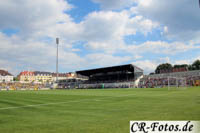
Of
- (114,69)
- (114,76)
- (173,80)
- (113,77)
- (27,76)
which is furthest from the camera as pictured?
(27,76)

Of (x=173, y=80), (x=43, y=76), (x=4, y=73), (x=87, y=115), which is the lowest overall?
(x=87, y=115)

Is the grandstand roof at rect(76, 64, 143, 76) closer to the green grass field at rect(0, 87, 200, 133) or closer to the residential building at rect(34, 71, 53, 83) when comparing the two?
the green grass field at rect(0, 87, 200, 133)

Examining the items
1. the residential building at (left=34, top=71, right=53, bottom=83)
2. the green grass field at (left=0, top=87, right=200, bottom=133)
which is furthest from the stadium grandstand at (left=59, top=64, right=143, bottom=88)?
the residential building at (left=34, top=71, right=53, bottom=83)

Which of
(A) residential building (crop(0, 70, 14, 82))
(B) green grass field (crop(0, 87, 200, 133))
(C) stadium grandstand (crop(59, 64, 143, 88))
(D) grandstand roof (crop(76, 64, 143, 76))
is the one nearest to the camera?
(B) green grass field (crop(0, 87, 200, 133))

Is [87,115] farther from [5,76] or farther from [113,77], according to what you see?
[5,76]

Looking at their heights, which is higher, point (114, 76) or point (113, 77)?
point (114, 76)

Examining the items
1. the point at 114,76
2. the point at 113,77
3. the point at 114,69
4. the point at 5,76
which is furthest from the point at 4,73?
the point at 114,69

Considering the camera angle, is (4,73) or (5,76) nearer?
(5,76)

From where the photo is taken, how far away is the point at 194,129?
4.22 metres

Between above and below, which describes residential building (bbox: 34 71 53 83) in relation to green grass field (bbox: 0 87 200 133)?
above

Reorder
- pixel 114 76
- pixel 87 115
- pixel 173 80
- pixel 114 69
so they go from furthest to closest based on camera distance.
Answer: pixel 114 76 < pixel 114 69 < pixel 173 80 < pixel 87 115

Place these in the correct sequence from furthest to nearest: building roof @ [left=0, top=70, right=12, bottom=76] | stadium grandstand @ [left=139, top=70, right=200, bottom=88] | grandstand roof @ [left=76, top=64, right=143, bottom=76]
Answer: building roof @ [left=0, top=70, right=12, bottom=76] → grandstand roof @ [left=76, top=64, right=143, bottom=76] → stadium grandstand @ [left=139, top=70, right=200, bottom=88]

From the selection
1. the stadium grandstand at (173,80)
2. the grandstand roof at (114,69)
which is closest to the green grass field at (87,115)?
the stadium grandstand at (173,80)

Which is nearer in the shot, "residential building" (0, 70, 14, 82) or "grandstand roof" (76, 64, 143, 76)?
"grandstand roof" (76, 64, 143, 76)
